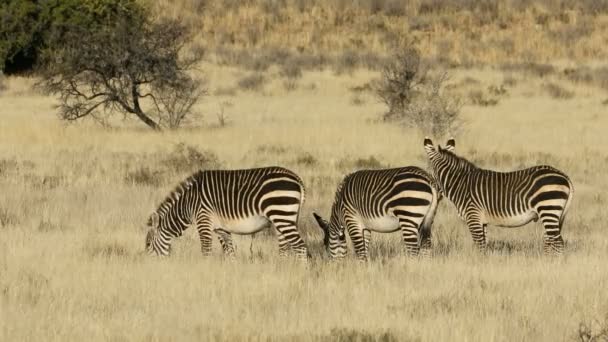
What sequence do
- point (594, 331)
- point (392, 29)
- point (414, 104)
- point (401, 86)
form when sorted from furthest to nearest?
1. point (392, 29)
2. point (401, 86)
3. point (414, 104)
4. point (594, 331)

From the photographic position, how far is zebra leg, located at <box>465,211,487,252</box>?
10.9 m

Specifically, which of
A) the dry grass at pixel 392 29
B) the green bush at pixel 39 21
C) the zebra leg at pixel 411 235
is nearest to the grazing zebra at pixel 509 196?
the zebra leg at pixel 411 235

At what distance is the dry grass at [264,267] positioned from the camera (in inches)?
289

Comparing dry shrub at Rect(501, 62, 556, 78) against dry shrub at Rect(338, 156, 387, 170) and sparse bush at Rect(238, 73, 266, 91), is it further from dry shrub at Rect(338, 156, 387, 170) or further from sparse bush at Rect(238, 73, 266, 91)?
dry shrub at Rect(338, 156, 387, 170)

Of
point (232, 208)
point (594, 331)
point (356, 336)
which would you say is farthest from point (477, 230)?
point (356, 336)

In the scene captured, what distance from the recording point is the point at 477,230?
35.9 ft

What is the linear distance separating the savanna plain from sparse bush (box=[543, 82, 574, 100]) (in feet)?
31.3

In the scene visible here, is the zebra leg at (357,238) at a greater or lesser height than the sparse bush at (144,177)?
greater

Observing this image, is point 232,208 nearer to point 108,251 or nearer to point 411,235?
point 108,251

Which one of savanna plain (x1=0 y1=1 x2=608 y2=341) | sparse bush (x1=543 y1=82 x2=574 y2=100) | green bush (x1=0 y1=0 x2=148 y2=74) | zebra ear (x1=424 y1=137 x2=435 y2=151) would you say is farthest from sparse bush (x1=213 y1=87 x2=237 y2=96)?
zebra ear (x1=424 y1=137 x2=435 y2=151)

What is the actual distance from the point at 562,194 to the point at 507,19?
48.7 metres

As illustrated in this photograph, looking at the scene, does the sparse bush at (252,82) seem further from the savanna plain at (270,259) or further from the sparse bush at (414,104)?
the savanna plain at (270,259)

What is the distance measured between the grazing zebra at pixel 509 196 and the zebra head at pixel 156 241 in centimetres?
323

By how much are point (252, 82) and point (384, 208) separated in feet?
96.4
